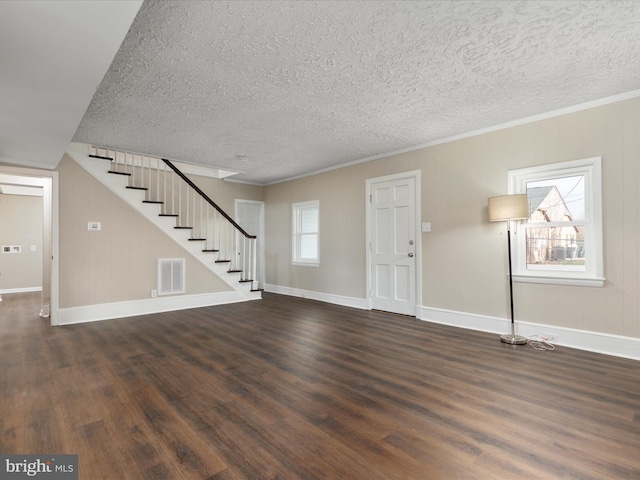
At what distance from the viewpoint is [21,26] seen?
67.9 inches

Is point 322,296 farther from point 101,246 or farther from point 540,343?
point 101,246

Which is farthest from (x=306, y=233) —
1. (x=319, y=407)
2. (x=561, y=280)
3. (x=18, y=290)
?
(x=18, y=290)

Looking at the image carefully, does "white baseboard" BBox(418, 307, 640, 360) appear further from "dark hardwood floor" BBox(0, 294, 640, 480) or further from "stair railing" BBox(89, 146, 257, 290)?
"stair railing" BBox(89, 146, 257, 290)

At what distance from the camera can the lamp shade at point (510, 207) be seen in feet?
11.6

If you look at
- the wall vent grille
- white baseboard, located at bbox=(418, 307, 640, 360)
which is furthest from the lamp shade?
the wall vent grille

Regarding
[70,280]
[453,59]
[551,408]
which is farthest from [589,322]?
[70,280]

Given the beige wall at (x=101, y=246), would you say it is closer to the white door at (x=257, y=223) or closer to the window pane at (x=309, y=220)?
the white door at (x=257, y=223)

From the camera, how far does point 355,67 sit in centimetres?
268

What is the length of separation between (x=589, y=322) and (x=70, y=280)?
6.56 m

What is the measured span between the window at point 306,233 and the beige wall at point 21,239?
21.3 ft

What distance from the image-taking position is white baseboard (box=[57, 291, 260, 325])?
15.5ft

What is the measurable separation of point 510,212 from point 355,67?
231 cm

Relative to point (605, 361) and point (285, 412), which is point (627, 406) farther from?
point (285, 412)

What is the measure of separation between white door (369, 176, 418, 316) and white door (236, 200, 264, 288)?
3.21m
